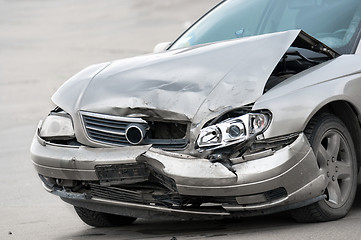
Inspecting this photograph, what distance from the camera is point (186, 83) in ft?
19.9

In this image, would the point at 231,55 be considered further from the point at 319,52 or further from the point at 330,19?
the point at 330,19

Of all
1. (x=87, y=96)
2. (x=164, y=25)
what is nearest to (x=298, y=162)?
(x=87, y=96)

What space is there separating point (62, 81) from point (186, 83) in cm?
1056

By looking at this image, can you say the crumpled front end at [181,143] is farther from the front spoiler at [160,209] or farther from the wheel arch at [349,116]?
the wheel arch at [349,116]

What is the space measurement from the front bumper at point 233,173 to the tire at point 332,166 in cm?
14

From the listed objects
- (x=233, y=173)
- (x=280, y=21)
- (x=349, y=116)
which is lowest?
(x=233, y=173)

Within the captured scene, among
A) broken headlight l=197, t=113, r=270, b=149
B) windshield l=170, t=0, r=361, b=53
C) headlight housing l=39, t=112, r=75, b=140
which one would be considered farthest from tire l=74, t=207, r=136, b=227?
windshield l=170, t=0, r=361, b=53

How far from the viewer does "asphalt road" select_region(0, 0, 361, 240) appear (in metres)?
6.34

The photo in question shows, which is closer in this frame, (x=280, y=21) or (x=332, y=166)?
(x=332, y=166)

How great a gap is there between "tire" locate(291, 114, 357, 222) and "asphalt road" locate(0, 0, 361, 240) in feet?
0.29

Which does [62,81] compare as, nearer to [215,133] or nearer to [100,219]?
[100,219]

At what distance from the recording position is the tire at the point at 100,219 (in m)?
6.86

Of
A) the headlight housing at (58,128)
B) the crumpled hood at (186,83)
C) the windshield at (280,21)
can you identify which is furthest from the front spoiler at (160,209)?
the windshield at (280,21)

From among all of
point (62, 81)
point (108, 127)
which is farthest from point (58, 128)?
point (62, 81)
